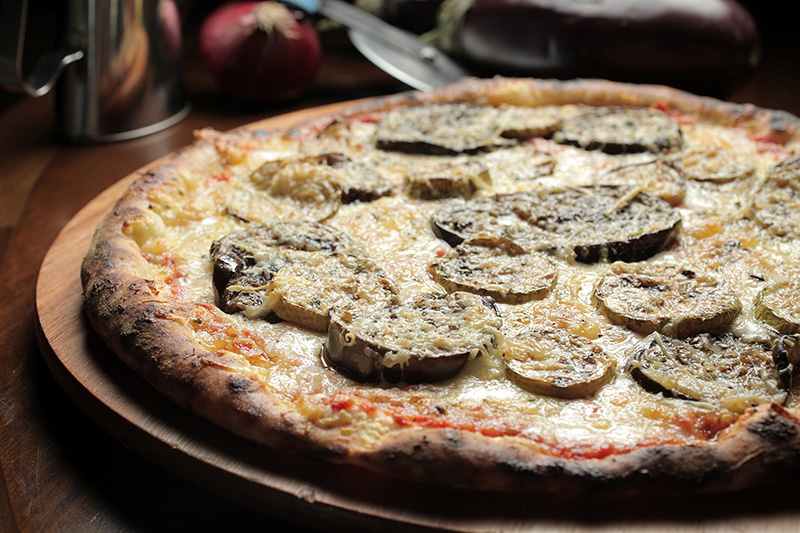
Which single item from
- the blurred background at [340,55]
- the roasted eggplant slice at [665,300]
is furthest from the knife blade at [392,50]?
the roasted eggplant slice at [665,300]

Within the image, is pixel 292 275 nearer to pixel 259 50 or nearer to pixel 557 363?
pixel 557 363

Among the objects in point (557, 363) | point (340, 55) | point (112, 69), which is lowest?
point (340, 55)

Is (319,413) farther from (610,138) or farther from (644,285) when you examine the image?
(610,138)

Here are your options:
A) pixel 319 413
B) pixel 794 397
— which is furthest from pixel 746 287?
pixel 319 413

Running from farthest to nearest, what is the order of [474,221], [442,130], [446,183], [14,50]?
[442,130]
[14,50]
[446,183]
[474,221]

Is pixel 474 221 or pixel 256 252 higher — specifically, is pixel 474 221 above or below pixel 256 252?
above

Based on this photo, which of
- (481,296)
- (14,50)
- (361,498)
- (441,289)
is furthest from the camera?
(14,50)

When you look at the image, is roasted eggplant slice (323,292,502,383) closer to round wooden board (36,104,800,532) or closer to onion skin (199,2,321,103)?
round wooden board (36,104,800,532)

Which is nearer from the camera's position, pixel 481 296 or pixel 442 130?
pixel 481 296

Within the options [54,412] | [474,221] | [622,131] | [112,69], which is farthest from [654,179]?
[112,69]
